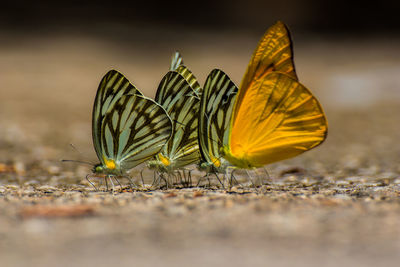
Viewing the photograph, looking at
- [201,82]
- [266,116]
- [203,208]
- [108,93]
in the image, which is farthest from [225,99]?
[201,82]

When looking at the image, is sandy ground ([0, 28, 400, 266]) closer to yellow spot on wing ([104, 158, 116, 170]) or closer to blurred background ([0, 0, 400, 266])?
blurred background ([0, 0, 400, 266])

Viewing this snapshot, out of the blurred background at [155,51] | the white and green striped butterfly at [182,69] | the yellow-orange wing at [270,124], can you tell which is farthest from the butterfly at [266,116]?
the blurred background at [155,51]

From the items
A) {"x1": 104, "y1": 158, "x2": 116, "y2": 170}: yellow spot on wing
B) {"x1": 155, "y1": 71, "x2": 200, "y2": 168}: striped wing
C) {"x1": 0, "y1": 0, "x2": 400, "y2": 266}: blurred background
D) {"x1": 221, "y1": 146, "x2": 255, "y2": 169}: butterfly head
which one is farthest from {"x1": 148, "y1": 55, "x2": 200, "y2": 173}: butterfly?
{"x1": 0, "y1": 0, "x2": 400, "y2": 266}: blurred background

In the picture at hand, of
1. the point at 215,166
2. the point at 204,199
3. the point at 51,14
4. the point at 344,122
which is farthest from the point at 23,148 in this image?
the point at 51,14

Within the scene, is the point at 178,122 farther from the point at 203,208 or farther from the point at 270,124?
the point at 203,208

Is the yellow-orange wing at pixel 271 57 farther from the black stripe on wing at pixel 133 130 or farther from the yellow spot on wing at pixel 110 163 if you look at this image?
the yellow spot on wing at pixel 110 163

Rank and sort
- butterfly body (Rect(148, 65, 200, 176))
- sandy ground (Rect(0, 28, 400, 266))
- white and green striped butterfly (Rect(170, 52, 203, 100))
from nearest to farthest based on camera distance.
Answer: sandy ground (Rect(0, 28, 400, 266)) → butterfly body (Rect(148, 65, 200, 176)) → white and green striped butterfly (Rect(170, 52, 203, 100))

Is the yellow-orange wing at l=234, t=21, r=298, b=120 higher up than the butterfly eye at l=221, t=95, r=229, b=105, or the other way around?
the yellow-orange wing at l=234, t=21, r=298, b=120

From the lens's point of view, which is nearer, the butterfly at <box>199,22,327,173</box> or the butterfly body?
the butterfly at <box>199,22,327,173</box>
